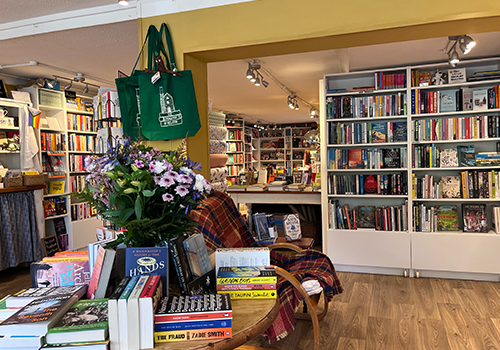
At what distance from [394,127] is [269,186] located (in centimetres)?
172

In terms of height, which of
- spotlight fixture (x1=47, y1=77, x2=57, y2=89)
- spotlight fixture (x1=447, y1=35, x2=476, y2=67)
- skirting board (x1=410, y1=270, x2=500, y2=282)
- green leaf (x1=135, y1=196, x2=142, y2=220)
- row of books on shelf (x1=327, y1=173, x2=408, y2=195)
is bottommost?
skirting board (x1=410, y1=270, x2=500, y2=282)

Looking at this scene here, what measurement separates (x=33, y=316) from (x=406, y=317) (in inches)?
106

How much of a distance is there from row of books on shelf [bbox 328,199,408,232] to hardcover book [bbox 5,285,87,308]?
3.11 meters

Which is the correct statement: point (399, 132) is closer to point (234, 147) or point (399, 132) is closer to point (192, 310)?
point (192, 310)

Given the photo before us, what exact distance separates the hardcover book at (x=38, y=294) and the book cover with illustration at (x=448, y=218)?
3.55m

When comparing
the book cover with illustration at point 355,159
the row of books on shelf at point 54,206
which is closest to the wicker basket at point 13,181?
the row of books on shelf at point 54,206

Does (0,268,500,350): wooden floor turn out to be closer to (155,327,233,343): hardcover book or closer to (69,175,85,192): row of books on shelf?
(155,327,233,343): hardcover book

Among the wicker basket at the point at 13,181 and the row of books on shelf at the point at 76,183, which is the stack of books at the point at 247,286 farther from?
the row of books on shelf at the point at 76,183

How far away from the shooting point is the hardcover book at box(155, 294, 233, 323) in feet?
3.53

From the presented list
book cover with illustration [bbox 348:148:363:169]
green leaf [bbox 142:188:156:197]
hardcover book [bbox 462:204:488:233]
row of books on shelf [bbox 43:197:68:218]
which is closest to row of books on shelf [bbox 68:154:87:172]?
row of books on shelf [bbox 43:197:68:218]

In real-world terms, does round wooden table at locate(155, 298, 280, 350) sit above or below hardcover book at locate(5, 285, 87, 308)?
below

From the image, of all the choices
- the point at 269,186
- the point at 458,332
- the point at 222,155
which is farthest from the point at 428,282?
the point at 222,155

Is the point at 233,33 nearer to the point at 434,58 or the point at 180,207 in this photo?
the point at 180,207

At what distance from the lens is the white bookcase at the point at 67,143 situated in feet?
15.5
